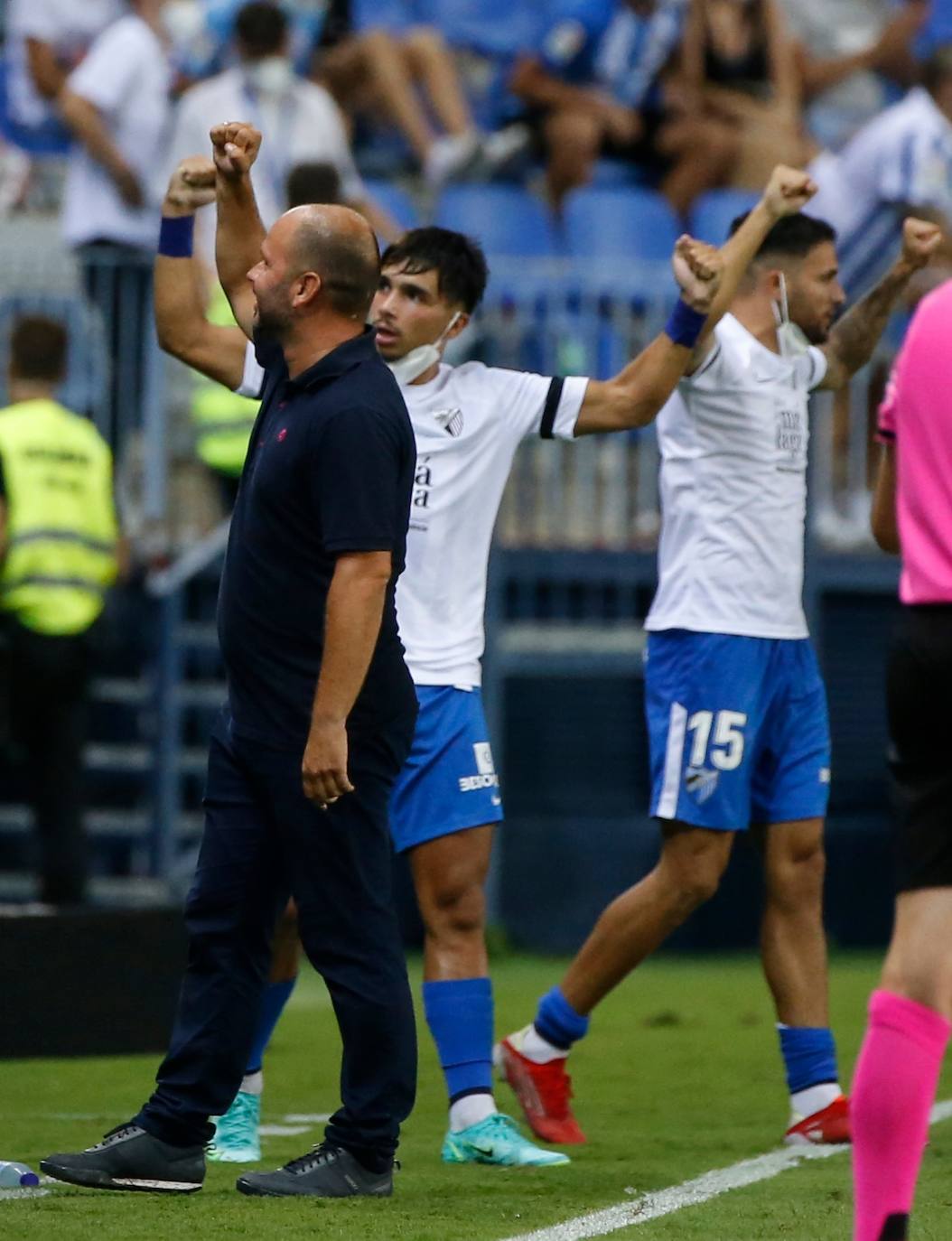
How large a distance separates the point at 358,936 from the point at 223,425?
6.05 meters

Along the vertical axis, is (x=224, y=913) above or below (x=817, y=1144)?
above

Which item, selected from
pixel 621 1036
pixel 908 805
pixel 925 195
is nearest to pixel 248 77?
pixel 925 195

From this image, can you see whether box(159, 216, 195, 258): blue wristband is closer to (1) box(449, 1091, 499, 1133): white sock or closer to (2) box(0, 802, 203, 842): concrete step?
(1) box(449, 1091, 499, 1133): white sock

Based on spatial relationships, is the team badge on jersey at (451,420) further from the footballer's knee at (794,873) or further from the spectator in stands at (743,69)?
the spectator in stands at (743,69)

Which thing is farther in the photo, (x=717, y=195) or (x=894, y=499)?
(x=717, y=195)

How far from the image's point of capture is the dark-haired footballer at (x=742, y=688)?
6.30 m

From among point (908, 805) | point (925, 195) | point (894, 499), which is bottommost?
point (908, 805)

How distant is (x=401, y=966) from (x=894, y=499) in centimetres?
143

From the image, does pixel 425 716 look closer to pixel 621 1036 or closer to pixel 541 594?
pixel 621 1036

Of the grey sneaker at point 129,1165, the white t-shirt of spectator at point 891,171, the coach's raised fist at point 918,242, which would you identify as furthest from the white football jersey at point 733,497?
the white t-shirt of spectator at point 891,171

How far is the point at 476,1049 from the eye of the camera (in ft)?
19.0

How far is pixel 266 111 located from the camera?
1152 cm

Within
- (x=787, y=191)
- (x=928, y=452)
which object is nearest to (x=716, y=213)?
(x=787, y=191)

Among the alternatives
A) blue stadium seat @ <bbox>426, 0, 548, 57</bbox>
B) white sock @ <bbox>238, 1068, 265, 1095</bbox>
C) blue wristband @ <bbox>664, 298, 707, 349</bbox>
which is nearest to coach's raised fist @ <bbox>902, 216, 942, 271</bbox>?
blue wristband @ <bbox>664, 298, 707, 349</bbox>
